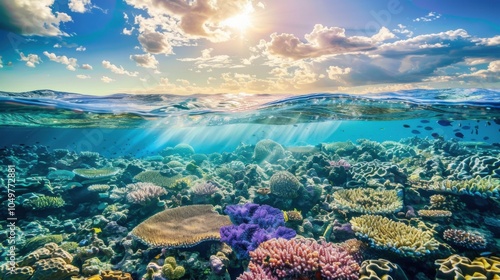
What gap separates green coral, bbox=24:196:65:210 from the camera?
9.86 metres

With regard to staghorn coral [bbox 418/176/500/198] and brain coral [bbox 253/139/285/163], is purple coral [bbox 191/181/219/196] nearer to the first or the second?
staghorn coral [bbox 418/176/500/198]

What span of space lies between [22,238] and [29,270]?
3.74 metres

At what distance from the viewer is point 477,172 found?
8.80m

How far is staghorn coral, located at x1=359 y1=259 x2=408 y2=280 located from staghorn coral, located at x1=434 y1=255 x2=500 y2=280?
0.79m

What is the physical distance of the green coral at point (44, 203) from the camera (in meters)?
9.86

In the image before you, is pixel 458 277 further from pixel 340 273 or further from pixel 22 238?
pixel 22 238

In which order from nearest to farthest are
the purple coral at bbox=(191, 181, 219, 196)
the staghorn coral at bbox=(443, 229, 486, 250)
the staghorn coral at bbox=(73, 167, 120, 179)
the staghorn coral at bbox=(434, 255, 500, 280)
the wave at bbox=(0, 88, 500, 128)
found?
the staghorn coral at bbox=(434, 255, 500, 280) → the staghorn coral at bbox=(443, 229, 486, 250) → the purple coral at bbox=(191, 181, 219, 196) → the staghorn coral at bbox=(73, 167, 120, 179) → the wave at bbox=(0, 88, 500, 128)

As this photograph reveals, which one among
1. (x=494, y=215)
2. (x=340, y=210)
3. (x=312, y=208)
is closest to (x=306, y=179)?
(x=312, y=208)

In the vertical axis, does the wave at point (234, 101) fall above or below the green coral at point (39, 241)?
above

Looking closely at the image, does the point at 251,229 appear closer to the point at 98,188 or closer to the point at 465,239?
the point at 465,239

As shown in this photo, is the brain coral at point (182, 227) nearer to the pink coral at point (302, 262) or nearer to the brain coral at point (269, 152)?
the pink coral at point (302, 262)

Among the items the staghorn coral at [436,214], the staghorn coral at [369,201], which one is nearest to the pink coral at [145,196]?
the staghorn coral at [369,201]

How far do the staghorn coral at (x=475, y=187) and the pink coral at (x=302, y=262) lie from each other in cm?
577

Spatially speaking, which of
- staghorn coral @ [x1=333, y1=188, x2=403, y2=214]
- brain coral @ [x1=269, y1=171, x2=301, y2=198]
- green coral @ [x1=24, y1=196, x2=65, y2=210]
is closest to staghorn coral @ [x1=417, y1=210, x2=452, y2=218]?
staghorn coral @ [x1=333, y1=188, x2=403, y2=214]
